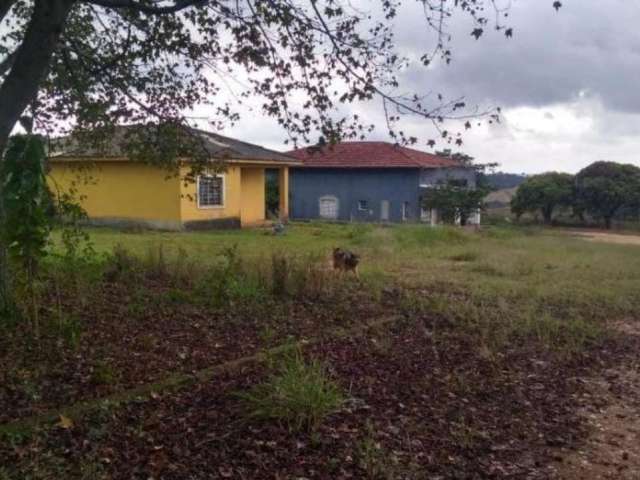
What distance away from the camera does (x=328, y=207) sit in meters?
33.6

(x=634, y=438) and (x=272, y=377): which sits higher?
(x=272, y=377)

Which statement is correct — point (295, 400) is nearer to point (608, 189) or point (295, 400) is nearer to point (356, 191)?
point (356, 191)

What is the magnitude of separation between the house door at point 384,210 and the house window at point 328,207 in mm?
2404

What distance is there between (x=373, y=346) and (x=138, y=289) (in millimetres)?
3107

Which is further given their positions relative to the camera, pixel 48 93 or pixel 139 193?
pixel 139 193

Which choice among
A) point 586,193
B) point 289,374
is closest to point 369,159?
point 586,193

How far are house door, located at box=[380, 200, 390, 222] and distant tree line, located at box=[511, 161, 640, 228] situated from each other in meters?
10.6

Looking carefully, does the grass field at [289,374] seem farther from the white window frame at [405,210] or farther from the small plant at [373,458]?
the white window frame at [405,210]

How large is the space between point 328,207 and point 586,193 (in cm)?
1464

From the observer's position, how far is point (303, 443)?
3.96 meters

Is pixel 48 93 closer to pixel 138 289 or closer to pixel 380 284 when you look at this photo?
pixel 138 289

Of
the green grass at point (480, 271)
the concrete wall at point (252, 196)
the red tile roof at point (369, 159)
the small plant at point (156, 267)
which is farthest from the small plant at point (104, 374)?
the red tile roof at point (369, 159)

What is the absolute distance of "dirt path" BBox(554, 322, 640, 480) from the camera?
4.13m

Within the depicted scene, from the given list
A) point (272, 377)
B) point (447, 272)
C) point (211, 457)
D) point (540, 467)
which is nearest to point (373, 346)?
point (272, 377)
